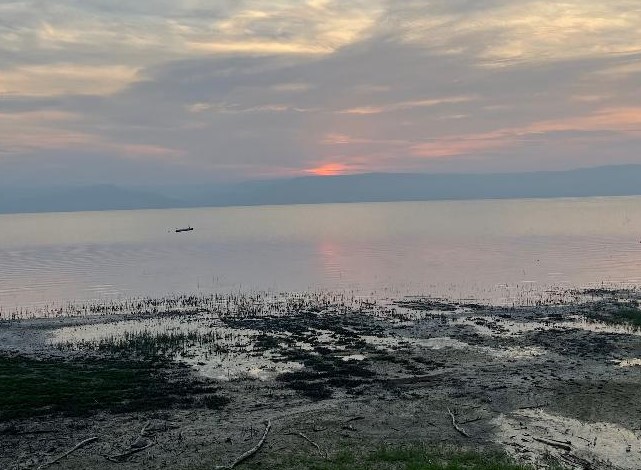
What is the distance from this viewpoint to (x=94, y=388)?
27.5 metres

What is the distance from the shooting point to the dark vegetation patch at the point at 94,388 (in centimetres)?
2489

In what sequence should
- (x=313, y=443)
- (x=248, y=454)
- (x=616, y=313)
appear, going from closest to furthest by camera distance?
1. (x=248, y=454)
2. (x=313, y=443)
3. (x=616, y=313)

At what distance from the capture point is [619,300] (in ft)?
178

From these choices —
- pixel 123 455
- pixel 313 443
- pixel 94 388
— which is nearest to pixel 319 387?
pixel 313 443

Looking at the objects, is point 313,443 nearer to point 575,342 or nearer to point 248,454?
point 248,454

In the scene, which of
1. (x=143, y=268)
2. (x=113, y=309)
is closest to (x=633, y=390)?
(x=113, y=309)

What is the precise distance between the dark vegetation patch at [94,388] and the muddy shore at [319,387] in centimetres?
12

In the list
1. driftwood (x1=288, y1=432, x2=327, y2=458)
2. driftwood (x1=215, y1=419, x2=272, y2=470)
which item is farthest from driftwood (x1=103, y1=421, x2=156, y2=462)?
driftwood (x1=288, y1=432, x2=327, y2=458)

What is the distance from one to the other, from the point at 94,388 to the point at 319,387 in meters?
11.7

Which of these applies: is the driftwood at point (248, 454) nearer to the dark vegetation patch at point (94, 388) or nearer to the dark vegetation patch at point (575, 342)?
→ the dark vegetation patch at point (94, 388)

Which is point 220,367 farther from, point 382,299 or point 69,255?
point 69,255

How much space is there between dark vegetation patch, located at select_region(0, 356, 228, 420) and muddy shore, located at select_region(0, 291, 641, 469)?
116 millimetres

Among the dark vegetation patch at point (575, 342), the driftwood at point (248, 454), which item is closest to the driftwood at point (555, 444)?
the driftwood at point (248, 454)

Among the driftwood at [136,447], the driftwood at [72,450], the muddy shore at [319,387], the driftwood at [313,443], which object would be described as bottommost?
the muddy shore at [319,387]
